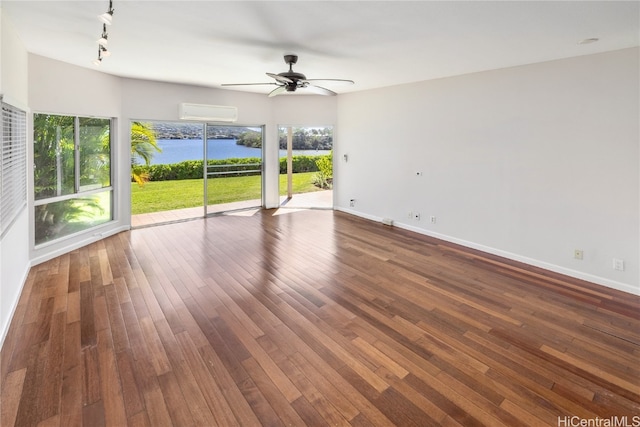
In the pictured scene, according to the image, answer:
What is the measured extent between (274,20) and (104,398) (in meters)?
3.24

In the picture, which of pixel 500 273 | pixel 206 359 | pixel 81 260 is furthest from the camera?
pixel 81 260

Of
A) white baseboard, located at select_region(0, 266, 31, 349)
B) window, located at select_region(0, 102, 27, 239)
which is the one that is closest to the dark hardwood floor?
white baseboard, located at select_region(0, 266, 31, 349)

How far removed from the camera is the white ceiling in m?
2.70

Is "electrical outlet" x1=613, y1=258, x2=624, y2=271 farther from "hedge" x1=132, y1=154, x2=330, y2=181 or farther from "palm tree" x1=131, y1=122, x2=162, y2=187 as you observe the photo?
"palm tree" x1=131, y1=122, x2=162, y2=187

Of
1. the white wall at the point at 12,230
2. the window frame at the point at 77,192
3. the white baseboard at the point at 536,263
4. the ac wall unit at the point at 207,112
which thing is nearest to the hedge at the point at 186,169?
the ac wall unit at the point at 207,112

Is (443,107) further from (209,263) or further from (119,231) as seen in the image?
(119,231)

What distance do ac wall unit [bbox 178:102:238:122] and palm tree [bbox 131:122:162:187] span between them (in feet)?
2.85

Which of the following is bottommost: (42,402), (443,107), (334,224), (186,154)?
(42,402)

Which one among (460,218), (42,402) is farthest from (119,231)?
(460,218)

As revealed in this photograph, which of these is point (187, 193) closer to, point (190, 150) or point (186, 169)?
point (186, 169)

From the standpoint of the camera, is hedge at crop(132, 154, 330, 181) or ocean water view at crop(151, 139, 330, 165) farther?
hedge at crop(132, 154, 330, 181)

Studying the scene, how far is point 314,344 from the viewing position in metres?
2.68

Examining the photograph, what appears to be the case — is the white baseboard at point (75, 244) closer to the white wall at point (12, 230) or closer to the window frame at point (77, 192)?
the window frame at point (77, 192)

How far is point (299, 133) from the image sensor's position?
8.49 metres
